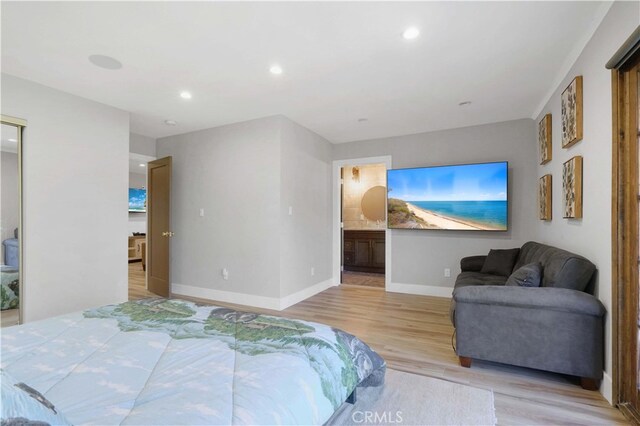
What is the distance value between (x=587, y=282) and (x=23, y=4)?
416cm

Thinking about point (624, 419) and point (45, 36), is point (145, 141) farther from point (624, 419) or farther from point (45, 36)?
point (624, 419)

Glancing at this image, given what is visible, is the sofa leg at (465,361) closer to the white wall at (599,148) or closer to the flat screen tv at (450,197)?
the white wall at (599,148)

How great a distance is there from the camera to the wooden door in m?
4.47

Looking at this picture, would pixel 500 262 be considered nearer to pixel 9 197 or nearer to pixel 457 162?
pixel 457 162

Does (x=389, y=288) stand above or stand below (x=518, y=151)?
below

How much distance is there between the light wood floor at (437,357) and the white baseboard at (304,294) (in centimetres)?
9

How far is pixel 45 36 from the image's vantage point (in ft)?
7.20

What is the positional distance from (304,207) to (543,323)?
3045mm

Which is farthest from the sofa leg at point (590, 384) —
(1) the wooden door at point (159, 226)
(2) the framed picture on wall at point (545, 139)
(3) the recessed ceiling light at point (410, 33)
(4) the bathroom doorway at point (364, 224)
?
(1) the wooden door at point (159, 226)

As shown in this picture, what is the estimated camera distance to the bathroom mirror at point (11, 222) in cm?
271

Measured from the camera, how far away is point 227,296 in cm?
416

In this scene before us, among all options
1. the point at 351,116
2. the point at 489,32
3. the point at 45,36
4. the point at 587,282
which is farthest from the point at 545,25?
the point at 45,36

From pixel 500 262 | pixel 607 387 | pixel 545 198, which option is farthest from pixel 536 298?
pixel 545 198

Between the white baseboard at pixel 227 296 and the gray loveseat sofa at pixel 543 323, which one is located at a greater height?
the gray loveseat sofa at pixel 543 323
